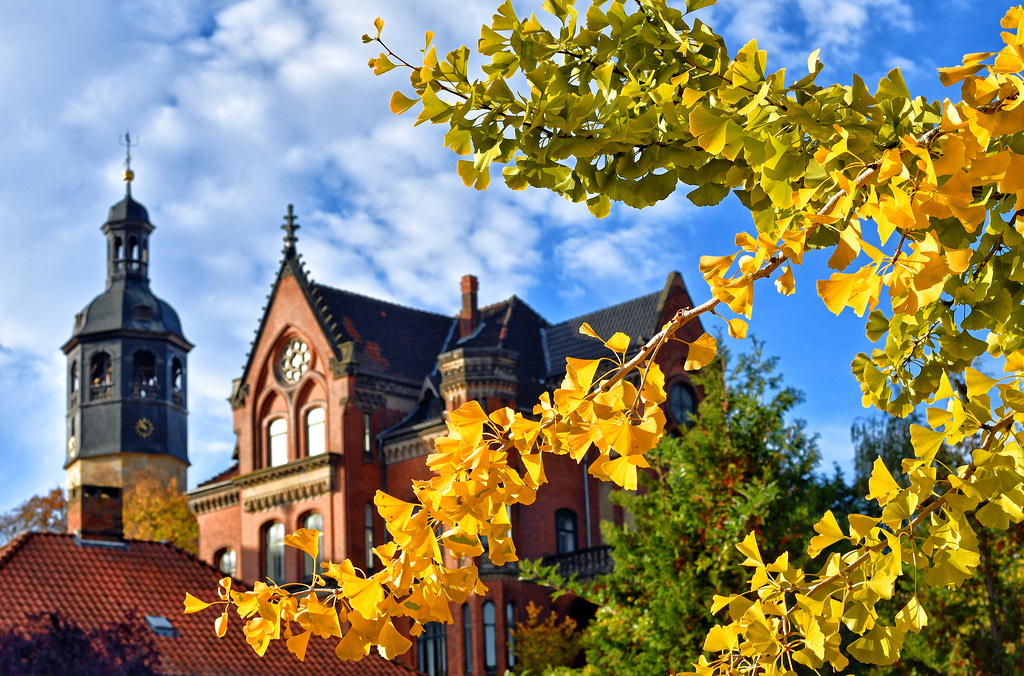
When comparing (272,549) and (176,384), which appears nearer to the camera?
(272,549)

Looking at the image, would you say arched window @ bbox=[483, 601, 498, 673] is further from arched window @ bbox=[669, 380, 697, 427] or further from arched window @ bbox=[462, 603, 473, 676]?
arched window @ bbox=[669, 380, 697, 427]

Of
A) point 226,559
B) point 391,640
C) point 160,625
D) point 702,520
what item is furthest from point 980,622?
point 226,559

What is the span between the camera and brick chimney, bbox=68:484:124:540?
24.1 m

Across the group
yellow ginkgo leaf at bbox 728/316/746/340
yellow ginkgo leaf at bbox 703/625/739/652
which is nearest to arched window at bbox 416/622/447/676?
yellow ginkgo leaf at bbox 703/625/739/652

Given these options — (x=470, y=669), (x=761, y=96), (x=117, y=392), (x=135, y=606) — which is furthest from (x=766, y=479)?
(x=117, y=392)

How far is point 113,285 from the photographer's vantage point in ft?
248

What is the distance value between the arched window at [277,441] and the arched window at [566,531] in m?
9.56

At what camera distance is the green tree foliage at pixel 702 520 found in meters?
13.3

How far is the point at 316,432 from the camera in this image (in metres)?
36.3

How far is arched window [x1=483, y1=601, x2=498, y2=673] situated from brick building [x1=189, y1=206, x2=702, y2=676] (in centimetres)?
4

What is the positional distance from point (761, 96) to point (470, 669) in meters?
30.0

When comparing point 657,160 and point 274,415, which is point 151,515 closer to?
point 274,415

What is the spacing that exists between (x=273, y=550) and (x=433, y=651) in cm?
715

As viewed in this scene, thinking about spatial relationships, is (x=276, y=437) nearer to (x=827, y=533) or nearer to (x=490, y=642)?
(x=490, y=642)
